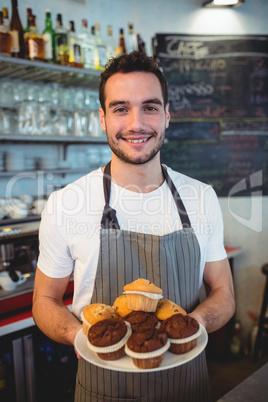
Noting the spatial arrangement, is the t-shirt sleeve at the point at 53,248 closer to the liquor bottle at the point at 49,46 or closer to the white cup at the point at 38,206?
the white cup at the point at 38,206

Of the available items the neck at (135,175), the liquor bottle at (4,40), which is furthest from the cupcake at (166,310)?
the liquor bottle at (4,40)

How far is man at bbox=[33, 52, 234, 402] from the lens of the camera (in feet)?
4.40

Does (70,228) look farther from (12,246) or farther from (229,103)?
(229,103)

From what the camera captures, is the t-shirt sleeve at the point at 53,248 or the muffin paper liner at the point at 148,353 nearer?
the muffin paper liner at the point at 148,353

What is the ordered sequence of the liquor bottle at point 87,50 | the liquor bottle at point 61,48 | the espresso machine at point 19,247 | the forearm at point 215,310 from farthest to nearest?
the liquor bottle at point 87,50 < the liquor bottle at point 61,48 < the espresso machine at point 19,247 < the forearm at point 215,310

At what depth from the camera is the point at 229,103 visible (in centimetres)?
353

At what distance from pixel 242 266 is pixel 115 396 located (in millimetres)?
2645

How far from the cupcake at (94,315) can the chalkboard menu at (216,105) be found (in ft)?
8.19

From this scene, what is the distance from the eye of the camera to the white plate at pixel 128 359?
94 centimetres

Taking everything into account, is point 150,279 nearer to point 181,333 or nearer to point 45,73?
point 181,333

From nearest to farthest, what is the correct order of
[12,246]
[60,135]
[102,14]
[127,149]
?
[127,149] → [12,246] → [60,135] → [102,14]

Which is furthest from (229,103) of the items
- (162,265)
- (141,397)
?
(141,397)

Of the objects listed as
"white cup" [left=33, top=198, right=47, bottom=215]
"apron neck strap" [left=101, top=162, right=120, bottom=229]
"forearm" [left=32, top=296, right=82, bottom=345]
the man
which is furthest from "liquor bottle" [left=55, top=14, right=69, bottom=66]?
"forearm" [left=32, top=296, right=82, bottom=345]

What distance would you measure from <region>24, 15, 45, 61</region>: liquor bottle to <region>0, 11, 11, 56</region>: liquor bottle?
13cm
